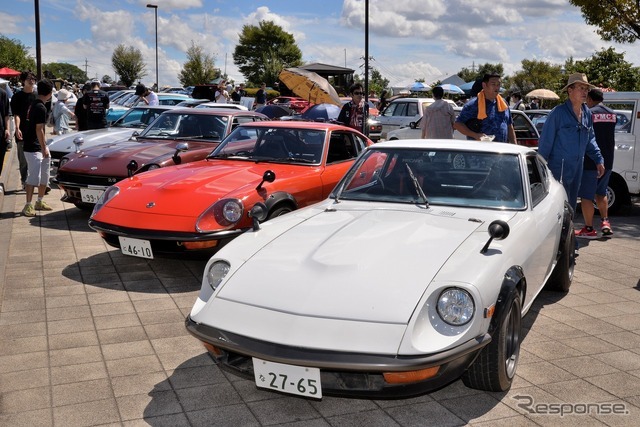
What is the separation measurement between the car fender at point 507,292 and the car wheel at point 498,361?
0.03 metres

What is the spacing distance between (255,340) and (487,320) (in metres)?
1.16

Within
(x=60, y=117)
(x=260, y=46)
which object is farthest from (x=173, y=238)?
(x=260, y=46)

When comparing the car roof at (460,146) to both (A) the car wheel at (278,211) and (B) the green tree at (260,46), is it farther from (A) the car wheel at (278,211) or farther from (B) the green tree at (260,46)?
(B) the green tree at (260,46)

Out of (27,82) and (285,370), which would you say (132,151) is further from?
(285,370)

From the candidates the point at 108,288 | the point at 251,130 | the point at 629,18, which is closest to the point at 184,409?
the point at 108,288

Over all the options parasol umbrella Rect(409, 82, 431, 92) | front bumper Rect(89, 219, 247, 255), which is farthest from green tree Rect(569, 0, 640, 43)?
parasol umbrella Rect(409, 82, 431, 92)

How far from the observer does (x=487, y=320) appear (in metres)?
3.27

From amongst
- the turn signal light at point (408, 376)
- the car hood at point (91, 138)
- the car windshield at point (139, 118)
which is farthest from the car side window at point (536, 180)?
the car windshield at point (139, 118)

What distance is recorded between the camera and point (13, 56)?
6300cm

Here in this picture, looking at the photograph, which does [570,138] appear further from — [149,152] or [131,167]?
[149,152]

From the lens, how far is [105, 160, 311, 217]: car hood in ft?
19.5

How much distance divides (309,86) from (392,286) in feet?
56.0

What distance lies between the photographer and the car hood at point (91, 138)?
1051cm

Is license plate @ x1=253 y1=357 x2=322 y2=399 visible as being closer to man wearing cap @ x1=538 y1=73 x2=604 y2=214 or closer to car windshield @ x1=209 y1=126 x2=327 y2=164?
car windshield @ x1=209 y1=126 x2=327 y2=164
